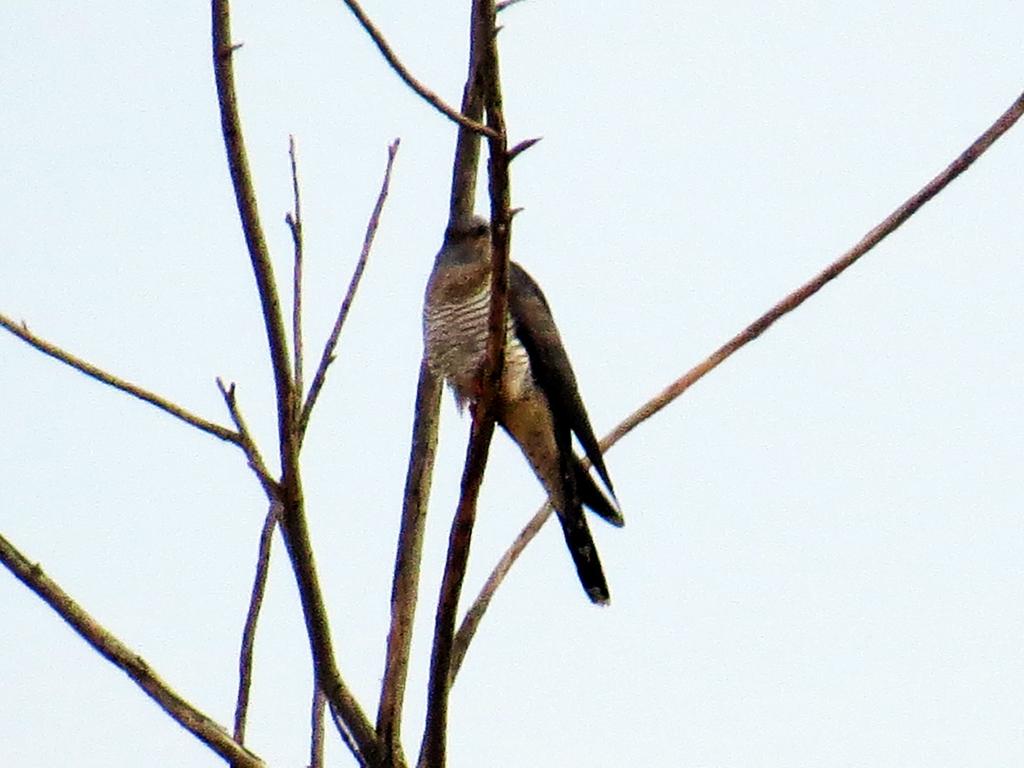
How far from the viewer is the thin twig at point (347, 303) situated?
266cm

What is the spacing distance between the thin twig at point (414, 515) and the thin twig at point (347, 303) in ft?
0.67

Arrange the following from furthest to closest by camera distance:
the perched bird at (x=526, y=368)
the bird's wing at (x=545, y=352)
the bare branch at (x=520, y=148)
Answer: the bird's wing at (x=545, y=352), the perched bird at (x=526, y=368), the bare branch at (x=520, y=148)

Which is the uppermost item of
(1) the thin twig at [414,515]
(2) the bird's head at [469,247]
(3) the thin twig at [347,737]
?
(2) the bird's head at [469,247]

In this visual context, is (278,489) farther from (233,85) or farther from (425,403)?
(425,403)

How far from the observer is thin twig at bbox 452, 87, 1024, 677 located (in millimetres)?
2758

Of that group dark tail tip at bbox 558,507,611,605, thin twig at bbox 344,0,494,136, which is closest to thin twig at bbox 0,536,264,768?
thin twig at bbox 344,0,494,136

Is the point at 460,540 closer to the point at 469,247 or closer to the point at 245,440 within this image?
the point at 245,440

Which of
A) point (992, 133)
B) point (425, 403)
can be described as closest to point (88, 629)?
point (425, 403)

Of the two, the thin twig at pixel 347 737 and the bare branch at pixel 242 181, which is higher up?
the bare branch at pixel 242 181

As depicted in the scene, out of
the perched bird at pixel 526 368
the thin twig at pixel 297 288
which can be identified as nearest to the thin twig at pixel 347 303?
the thin twig at pixel 297 288

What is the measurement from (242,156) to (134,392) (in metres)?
0.47

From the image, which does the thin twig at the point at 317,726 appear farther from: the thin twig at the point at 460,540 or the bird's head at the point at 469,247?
the bird's head at the point at 469,247

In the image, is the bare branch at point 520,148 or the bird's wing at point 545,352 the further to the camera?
the bird's wing at point 545,352

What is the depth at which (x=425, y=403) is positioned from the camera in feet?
11.3
